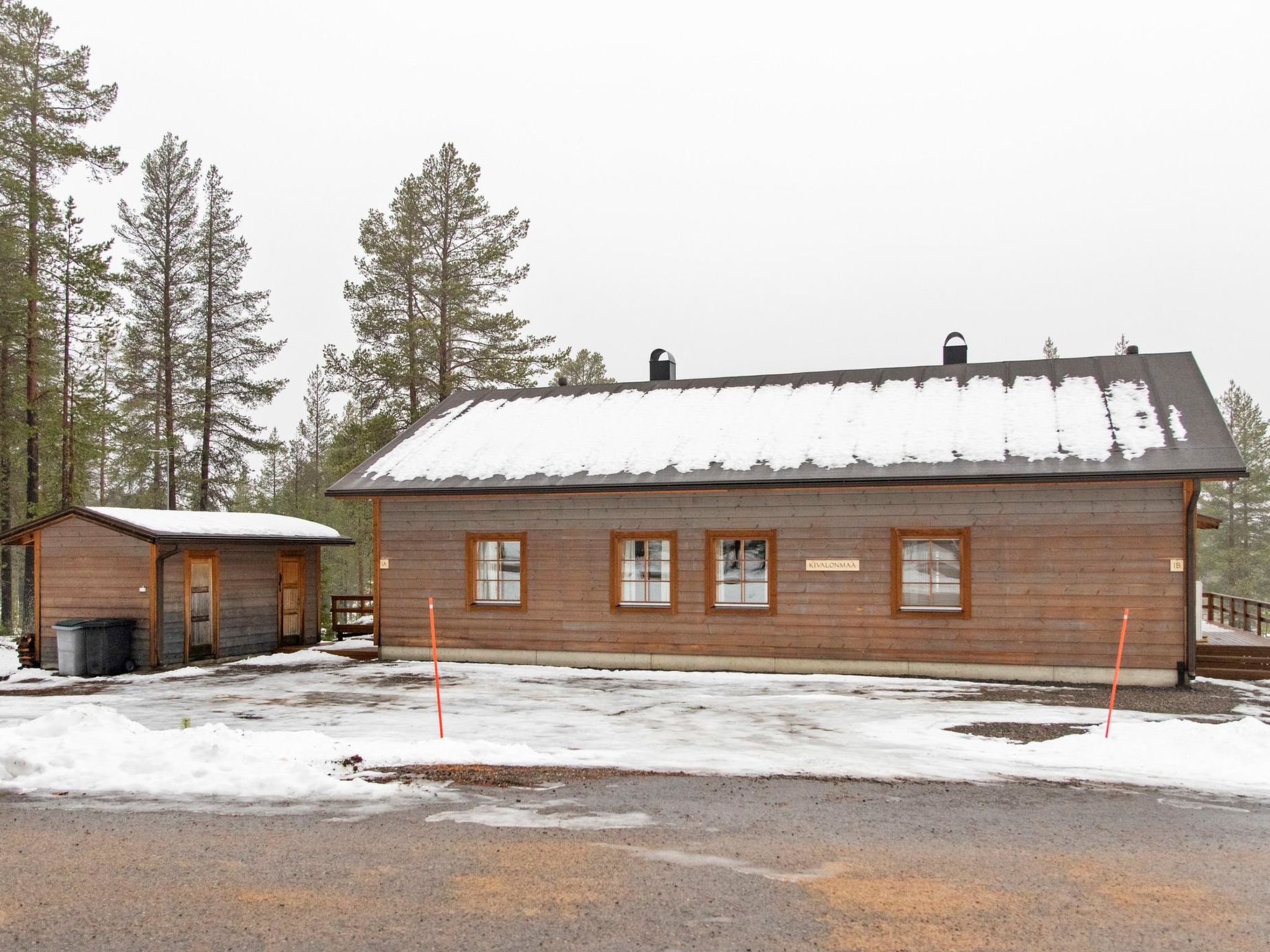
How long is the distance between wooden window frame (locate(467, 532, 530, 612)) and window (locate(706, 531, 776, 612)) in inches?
122

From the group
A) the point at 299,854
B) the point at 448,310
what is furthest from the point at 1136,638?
the point at 448,310

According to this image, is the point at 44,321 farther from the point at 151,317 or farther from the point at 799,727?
the point at 799,727

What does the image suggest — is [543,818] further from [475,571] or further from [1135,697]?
[475,571]

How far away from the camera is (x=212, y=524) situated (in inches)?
737

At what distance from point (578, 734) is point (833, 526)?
20.3ft

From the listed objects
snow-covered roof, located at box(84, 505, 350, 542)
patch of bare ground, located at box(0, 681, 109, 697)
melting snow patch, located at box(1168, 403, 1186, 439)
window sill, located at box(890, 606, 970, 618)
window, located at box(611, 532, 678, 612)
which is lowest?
patch of bare ground, located at box(0, 681, 109, 697)

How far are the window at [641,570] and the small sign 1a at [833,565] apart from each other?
2276 mm

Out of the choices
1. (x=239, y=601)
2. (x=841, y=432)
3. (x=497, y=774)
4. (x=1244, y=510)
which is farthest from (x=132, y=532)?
(x=1244, y=510)

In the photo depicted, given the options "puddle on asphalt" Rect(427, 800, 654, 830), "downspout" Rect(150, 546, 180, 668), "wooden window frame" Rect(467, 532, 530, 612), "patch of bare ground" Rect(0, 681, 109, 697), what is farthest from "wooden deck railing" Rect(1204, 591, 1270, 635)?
"patch of bare ground" Rect(0, 681, 109, 697)

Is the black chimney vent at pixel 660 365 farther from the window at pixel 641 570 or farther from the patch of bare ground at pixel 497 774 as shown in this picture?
the patch of bare ground at pixel 497 774

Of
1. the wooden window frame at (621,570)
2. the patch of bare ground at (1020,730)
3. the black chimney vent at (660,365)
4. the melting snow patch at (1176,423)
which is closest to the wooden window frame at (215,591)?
the wooden window frame at (621,570)

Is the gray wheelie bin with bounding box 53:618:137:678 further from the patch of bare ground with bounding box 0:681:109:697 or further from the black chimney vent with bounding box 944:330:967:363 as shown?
the black chimney vent with bounding box 944:330:967:363

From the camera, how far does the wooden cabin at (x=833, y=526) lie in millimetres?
14180

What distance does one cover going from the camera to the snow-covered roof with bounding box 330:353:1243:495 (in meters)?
14.6
